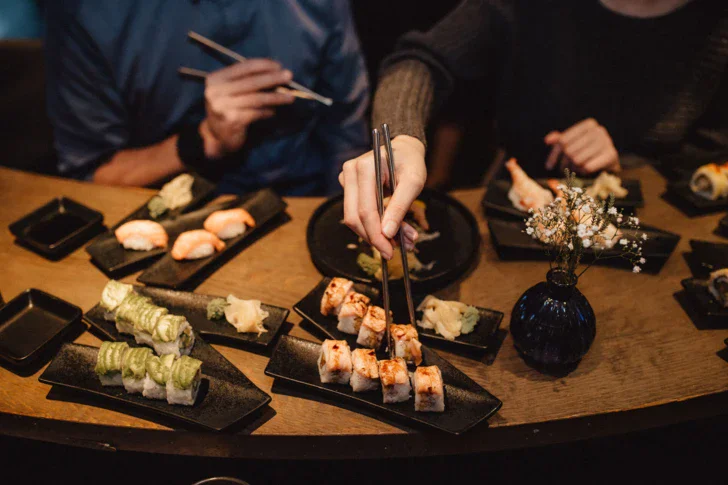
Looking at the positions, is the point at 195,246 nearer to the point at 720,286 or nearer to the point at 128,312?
the point at 128,312

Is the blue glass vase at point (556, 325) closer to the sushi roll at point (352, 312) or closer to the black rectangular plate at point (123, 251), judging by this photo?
the sushi roll at point (352, 312)

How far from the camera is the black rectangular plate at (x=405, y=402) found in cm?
178

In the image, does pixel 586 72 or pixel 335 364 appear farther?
pixel 586 72

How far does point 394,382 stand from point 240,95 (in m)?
2.18

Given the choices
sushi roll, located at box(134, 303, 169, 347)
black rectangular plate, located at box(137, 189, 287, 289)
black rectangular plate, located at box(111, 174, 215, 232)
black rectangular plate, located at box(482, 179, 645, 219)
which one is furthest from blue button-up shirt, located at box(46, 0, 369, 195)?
sushi roll, located at box(134, 303, 169, 347)

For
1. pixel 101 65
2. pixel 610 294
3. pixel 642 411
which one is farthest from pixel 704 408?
pixel 101 65

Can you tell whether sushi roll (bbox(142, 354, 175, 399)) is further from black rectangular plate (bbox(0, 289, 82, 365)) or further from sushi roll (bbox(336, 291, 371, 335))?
sushi roll (bbox(336, 291, 371, 335))

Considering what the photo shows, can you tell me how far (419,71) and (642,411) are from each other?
2.16 m

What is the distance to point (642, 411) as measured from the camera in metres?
1.87

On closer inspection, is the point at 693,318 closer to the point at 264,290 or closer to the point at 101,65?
the point at 264,290

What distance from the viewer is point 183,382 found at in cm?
180

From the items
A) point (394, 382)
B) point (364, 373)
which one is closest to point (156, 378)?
point (364, 373)

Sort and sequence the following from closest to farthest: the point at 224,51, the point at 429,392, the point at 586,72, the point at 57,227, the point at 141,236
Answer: the point at 429,392 < the point at 141,236 < the point at 57,227 < the point at 224,51 < the point at 586,72

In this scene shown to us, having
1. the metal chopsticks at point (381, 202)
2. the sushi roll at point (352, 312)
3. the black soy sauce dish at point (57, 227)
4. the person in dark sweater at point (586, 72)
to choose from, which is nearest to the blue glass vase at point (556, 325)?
the metal chopsticks at point (381, 202)
